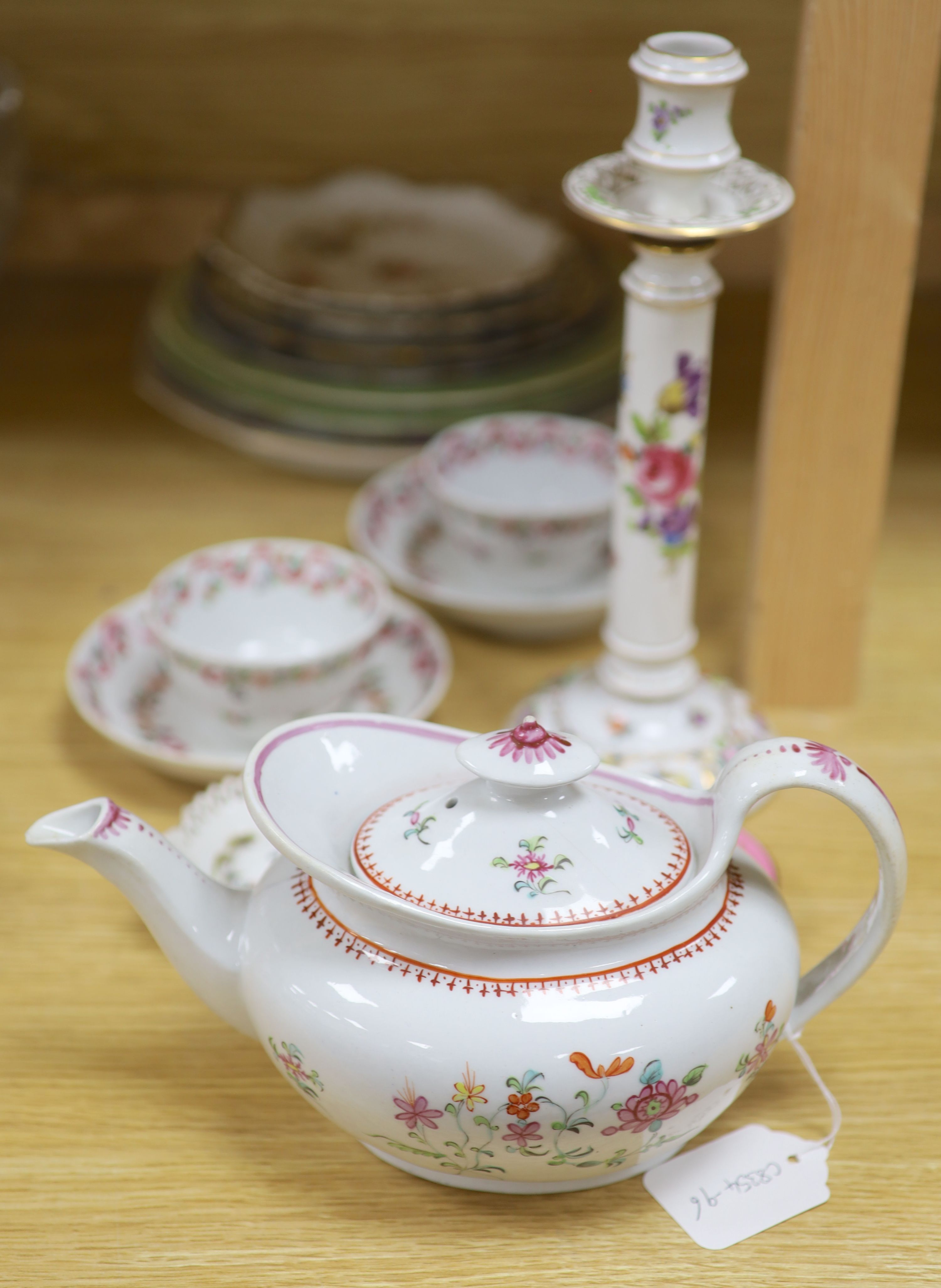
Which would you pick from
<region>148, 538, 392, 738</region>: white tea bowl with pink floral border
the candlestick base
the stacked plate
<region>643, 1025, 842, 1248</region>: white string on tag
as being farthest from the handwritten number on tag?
the stacked plate

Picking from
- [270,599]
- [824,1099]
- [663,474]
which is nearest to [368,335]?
[270,599]

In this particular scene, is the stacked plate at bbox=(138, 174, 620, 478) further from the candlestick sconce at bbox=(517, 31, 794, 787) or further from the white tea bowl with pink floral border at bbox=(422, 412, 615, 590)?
the candlestick sconce at bbox=(517, 31, 794, 787)

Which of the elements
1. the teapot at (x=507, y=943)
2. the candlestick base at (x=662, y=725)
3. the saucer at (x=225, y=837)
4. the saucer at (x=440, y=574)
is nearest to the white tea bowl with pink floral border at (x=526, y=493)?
the saucer at (x=440, y=574)

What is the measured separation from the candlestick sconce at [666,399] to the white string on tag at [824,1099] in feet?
0.57

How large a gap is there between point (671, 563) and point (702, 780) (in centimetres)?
12

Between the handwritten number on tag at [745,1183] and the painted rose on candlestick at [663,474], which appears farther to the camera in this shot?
the painted rose on candlestick at [663,474]

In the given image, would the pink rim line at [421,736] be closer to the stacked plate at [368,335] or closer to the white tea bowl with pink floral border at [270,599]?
the white tea bowl with pink floral border at [270,599]

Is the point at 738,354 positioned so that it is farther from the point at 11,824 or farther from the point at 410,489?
the point at 11,824

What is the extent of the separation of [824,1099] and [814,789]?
17 centimetres

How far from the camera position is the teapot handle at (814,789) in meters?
0.54

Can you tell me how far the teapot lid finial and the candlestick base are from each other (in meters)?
0.27

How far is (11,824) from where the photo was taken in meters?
0.82

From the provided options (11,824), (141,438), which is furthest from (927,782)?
(141,438)

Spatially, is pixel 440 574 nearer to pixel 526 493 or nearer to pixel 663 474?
pixel 526 493
